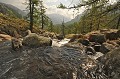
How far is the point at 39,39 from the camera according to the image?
1744 cm

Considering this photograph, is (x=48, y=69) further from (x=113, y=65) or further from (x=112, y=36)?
(x=112, y=36)

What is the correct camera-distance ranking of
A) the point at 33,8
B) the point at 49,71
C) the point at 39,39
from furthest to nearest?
the point at 33,8
the point at 39,39
the point at 49,71

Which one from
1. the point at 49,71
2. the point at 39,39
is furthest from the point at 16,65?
the point at 39,39

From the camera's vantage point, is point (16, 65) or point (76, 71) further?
point (16, 65)

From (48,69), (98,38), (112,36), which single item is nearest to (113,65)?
(48,69)

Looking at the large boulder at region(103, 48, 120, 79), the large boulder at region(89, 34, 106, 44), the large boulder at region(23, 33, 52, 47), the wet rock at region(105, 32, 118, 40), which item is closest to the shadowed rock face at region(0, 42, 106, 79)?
the large boulder at region(103, 48, 120, 79)

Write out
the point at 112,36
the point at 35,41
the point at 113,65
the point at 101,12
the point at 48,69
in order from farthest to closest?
the point at 112,36 → the point at 35,41 → the point at 48,69 → the point at 113,65 → the point at 101,12

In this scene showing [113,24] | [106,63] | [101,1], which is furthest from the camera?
[106,63]

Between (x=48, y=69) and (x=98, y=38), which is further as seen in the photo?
(x=98, y=38)

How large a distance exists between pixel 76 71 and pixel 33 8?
2924cm

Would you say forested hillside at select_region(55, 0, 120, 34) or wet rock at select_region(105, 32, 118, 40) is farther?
wet rock at select_region(105, 32, 118, 40)

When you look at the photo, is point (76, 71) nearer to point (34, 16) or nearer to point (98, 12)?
point (98, 12)

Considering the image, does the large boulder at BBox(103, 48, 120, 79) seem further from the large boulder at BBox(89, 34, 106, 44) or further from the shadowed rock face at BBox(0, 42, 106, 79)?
the large boulder at BBox(89, 34, 106, 44)

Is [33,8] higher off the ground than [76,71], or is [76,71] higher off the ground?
[33,8]
